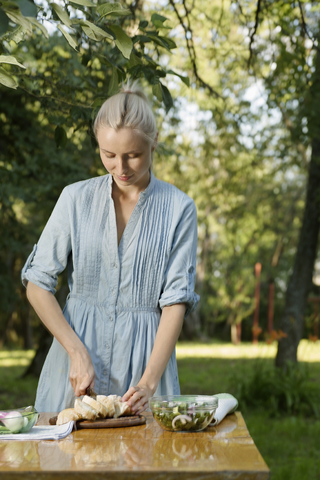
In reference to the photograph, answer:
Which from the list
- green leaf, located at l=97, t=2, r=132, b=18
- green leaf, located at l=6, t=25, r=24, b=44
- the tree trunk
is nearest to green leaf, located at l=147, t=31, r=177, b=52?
green leaf, located at l=97, t=2, r=132, b=18

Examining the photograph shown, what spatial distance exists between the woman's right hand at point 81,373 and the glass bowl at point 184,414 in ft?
1.00

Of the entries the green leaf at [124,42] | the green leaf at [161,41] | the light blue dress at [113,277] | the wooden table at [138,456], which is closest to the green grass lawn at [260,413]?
the light blue dress at [113,277]

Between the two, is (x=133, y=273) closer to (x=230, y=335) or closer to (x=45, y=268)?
(x=45, y=268)

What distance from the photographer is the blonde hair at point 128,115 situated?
174 cm

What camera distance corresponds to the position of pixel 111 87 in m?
2.16

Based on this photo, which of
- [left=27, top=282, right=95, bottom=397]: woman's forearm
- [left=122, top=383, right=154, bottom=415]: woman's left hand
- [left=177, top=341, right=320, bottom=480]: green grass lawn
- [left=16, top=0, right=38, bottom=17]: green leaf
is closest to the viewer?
[left=16, top=0, right=38, bottom=17]: green leaf

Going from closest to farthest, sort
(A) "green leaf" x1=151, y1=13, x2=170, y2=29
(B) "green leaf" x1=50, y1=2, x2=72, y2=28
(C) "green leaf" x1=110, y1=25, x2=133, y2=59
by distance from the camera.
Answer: (B) "green leaf" x1=50, y1=2, x2=72, y2=28 < (C) "green leaf" x1=110, y1=25, x2=133, y2=59 < (A) "green leaf" x1=151, y1=13, x2=170, y2=29

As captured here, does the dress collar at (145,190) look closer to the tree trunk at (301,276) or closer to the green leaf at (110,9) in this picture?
the green leaf at (110,9)

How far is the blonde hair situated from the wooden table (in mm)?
932

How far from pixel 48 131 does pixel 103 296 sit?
4595mm

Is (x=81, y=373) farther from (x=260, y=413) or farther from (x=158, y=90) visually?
(x=260, y=413)

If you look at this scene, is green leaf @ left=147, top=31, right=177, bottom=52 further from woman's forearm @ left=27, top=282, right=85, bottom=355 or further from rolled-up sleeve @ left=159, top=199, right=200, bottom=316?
woman's forearm @ left=27, top=282, right=85, bottom=355

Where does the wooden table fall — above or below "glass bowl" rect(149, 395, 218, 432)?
below

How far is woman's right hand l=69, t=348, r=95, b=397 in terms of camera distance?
5.49 ft
